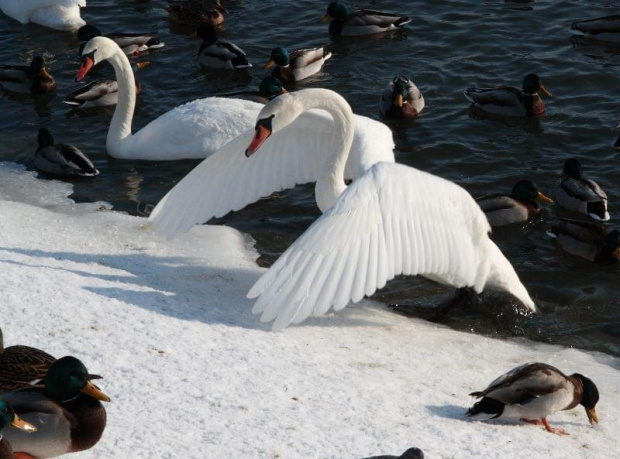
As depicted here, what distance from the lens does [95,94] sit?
576 inches

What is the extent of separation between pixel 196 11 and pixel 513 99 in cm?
524

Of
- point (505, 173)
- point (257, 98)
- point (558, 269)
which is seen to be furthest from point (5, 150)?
point (558, 269)

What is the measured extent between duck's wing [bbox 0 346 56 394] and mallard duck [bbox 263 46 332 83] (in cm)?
936

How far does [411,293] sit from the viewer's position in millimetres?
9789

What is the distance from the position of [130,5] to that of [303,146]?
360 inches

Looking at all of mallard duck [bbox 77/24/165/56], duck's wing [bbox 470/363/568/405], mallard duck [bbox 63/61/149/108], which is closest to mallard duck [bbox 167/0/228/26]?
mallard duck [bbox 77/24/165/56]

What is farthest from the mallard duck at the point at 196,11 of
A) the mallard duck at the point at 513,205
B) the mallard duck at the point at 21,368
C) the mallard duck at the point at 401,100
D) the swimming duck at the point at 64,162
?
the mallard duck at the point at 21,368

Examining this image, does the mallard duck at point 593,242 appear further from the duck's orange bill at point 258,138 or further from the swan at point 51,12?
the swan at point 51,12

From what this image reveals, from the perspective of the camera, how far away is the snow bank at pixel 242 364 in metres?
6.11

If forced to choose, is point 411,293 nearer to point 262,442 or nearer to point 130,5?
point 262,442

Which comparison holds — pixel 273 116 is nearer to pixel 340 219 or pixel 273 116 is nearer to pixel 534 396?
pixel 340 219

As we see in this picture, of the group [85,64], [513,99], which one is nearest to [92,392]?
[85,64]

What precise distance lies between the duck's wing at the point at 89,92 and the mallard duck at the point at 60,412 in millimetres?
9328

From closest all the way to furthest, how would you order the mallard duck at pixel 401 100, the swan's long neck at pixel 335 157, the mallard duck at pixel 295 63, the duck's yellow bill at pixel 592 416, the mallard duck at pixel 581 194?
the duck's yellow bill at pixel 592 416
the swan's long neck at pixel 335 157
the mallard duck at pixel 581 194
the mallard duck at pixel 401 100
the mallard duck at pixel 295 63
